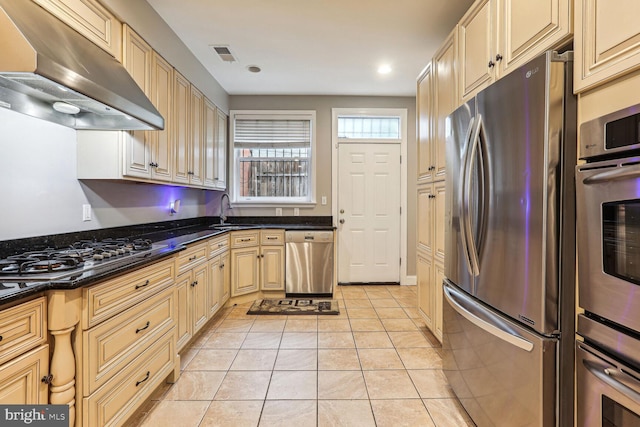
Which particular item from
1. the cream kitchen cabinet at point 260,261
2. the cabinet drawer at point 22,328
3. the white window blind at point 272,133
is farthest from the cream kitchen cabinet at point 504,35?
the white window blind at point 272,133

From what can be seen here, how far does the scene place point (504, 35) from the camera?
5.16ft

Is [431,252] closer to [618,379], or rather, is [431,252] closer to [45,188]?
[618,379]

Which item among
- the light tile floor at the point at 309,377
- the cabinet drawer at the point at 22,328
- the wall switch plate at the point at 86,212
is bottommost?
the light tile floor at the point at 309,377

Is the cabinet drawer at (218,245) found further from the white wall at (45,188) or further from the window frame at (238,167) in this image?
the window frame at (238,167)

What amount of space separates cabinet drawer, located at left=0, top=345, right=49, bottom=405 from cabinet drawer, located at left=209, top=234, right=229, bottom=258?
5.66 ft

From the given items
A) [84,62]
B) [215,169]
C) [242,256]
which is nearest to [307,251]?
[242,256]

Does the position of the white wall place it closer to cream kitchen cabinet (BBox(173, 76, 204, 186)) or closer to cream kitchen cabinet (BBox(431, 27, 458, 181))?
cream kitchen cabinet (BBox(173, 76, 204, 186))

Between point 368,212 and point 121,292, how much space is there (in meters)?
3.49

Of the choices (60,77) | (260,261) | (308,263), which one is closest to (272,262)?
(260,261)

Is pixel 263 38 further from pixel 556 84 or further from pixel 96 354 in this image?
pixel 96 354

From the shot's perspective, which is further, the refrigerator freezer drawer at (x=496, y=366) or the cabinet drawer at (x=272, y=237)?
the cabinet drawer at (x=272, y=237)

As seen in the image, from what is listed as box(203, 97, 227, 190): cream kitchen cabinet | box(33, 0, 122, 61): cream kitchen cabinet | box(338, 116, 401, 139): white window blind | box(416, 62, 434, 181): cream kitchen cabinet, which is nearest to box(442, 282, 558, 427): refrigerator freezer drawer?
box(416, 62, 434, 181): cream kitchen cabinet

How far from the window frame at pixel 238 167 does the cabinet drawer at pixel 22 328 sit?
328 centimetres

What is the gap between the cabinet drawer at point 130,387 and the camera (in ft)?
4.36
